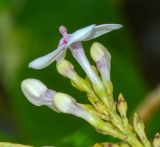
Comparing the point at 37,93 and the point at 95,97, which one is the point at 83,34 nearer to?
the point at 95,97

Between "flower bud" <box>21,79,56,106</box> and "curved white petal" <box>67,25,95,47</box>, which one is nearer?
"curved white petal" <box>67,25,95,47</box>

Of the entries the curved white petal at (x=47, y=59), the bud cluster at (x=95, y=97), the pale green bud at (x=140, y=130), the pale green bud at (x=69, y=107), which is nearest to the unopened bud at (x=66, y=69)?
the bud cluster at (x=95, y=97)

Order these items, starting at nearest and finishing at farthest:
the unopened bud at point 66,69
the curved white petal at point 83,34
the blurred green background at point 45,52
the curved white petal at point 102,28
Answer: the curved white petal at point 83,34 → the curved white petal at point 102,28 → the unopened bud at point 66,69 → the blurred green background at point 45,52

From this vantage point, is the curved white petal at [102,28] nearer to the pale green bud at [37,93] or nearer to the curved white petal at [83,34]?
the curved white petal at [83,34]

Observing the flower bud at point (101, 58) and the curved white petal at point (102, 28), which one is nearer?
the curved white petal at point (102, 28)

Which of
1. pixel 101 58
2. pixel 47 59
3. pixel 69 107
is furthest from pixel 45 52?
pixel 47 59

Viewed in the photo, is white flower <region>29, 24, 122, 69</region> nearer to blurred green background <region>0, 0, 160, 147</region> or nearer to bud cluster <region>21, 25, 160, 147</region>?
bud cluster <region>21, 25, 160, 147</region>

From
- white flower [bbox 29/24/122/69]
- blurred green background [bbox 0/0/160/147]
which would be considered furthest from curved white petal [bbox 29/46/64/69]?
blurred green background [bbox 0/0/160/147]

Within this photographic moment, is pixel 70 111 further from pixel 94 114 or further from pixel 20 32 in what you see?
pixel 20 32

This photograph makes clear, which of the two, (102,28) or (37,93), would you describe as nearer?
(102,28)

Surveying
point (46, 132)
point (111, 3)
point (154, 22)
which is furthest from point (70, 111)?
point (154, 22)

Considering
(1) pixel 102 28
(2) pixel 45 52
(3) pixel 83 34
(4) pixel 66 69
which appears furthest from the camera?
(2) pixel 45 52

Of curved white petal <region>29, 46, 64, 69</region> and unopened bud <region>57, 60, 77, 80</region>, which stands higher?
curved white petal <region>29, 46, 64, 69</region>
